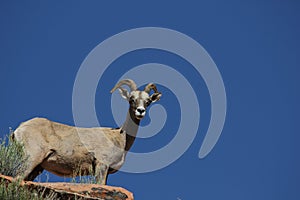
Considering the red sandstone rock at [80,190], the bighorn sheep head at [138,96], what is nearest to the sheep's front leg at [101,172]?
the bighorn sheep head at [138,96]

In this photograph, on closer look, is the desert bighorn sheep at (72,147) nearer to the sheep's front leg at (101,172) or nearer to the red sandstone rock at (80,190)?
the sheep's front leg at (101,172)

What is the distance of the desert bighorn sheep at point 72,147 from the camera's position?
13.9 metres

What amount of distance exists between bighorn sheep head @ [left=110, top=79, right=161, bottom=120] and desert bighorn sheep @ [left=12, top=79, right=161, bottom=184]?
0.02m

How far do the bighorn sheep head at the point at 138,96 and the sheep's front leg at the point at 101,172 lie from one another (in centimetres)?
151

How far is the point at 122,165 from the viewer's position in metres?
14.8

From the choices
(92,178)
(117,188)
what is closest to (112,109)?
(92,178)

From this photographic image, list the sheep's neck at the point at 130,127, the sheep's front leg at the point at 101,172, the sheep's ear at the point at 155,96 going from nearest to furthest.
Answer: the sheep's front leg at the point at 101,172 → the sheep's neck at the point at 130,127 → the sheep's ear at the point at 155,96

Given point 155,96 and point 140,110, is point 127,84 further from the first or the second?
point 140,110

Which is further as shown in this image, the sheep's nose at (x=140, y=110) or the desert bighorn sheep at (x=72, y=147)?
the sheep's nose at (x=140, y=110)

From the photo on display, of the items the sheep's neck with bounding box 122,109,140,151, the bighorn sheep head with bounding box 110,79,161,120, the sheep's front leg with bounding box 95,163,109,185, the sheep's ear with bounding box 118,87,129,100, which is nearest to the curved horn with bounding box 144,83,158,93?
the bighorn sheep head with bounding box 110,79,161,120

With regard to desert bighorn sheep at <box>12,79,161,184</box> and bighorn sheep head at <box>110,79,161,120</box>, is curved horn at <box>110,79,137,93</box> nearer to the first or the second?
bighorn sheep head at <box>110,79,161,120</box>

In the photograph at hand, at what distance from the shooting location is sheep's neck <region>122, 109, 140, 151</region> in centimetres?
1545

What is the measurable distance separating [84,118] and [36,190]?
21.0 feet

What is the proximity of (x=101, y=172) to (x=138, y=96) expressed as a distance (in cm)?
226
